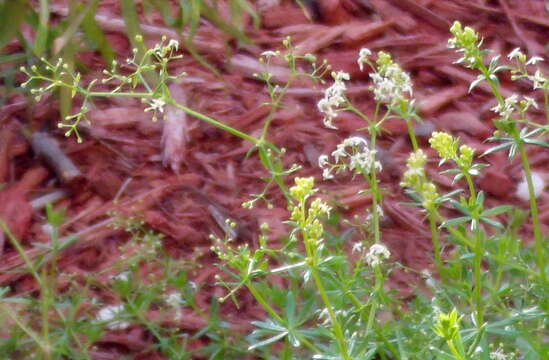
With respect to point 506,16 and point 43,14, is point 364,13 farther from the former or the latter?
point 43,14

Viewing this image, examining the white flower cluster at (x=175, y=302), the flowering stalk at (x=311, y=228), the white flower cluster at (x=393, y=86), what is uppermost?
the white flower cluster at (x=393, y=86)

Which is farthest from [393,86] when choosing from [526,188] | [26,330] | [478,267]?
[526,188]

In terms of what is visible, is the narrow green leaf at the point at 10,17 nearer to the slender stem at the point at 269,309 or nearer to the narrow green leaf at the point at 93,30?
the narrow green leaf at the point at 93,30

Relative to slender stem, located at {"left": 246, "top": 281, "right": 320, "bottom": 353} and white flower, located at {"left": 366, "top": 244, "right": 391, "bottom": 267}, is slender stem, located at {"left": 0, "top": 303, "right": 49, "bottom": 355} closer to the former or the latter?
slender stem, located at {"left": 246, "top": 281, "right": 320, "bottom": 353}

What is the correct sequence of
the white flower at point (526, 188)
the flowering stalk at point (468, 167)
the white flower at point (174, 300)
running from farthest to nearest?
the white flower at point (526, 188) < the white flower at point (174, 300) < the flowering stalk at point (468, 167)

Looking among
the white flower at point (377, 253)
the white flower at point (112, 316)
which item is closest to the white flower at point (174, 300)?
the white flower at point (112, 316)

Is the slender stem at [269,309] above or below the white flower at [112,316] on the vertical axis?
above
